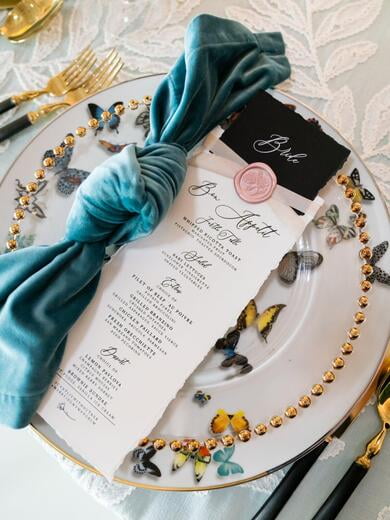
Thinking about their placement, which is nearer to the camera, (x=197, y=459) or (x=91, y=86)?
(x=197, y=459)

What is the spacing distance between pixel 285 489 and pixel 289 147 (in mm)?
284

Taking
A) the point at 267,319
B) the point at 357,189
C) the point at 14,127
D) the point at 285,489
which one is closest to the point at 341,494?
the point at 285,489

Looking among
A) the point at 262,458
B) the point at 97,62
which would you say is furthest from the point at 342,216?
the point at 97,62

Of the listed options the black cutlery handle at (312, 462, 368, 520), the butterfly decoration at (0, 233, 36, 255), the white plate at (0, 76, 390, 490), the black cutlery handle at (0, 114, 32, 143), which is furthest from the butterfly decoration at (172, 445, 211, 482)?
the black cutlery handle at (0, 114, 32, 143)

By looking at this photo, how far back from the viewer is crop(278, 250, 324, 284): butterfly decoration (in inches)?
18.2

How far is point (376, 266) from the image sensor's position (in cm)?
46

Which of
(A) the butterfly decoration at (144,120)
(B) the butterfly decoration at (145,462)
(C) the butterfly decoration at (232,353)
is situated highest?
(A) the butterfly decoration at (144,120)

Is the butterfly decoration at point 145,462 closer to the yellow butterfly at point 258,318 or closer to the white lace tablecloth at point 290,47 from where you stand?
the yellow butterfly at point 258,318

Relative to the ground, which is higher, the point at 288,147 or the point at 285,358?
the point at 288,147

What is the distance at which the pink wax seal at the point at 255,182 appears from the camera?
46 centimetres

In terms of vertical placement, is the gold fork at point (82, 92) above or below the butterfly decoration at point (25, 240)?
above

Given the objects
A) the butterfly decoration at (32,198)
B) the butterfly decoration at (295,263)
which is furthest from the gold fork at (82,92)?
the butterfly decoration at (295,263)

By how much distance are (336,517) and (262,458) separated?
0.10m

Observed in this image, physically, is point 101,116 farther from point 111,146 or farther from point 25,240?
point 25,240
